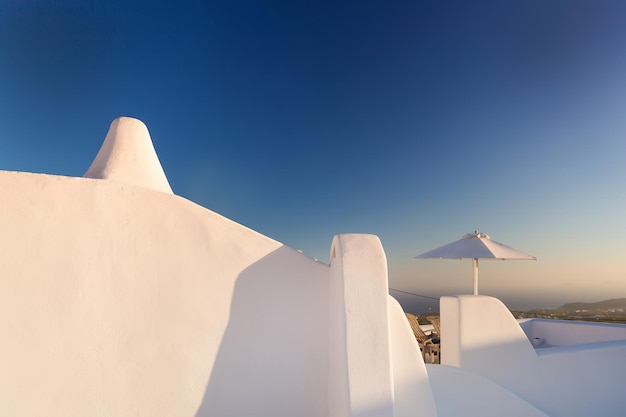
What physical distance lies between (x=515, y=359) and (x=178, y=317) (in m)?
4.79

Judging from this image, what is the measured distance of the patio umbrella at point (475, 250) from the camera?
22.4ft

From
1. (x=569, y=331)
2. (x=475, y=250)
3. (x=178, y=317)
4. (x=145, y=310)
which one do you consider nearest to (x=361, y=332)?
(x=178, y=317)

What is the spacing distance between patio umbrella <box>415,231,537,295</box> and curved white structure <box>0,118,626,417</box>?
12.9 ft

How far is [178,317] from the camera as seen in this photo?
3.33 m

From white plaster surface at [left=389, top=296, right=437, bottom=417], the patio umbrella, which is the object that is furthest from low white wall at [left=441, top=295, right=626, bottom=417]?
the patio umbrella

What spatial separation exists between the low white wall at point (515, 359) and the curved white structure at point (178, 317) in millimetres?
1820

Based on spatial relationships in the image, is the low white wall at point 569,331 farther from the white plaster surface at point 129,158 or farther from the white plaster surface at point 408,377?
the white plaster surface at point 129,158

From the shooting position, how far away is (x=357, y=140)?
39.5 feet

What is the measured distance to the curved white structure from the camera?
303 cm

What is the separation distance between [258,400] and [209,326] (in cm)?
92

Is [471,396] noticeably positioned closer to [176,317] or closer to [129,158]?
[176,317]

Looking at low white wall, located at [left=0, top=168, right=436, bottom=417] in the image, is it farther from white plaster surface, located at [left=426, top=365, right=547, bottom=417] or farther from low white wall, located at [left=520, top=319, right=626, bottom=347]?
low white wall, located at [left=520, top=319, right=626, bottom=347]

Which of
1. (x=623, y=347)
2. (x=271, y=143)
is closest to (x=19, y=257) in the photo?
(x=623, y=347)

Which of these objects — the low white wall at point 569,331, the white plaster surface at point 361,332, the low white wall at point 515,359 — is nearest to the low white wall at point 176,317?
the white plaster surface at point 361,332
